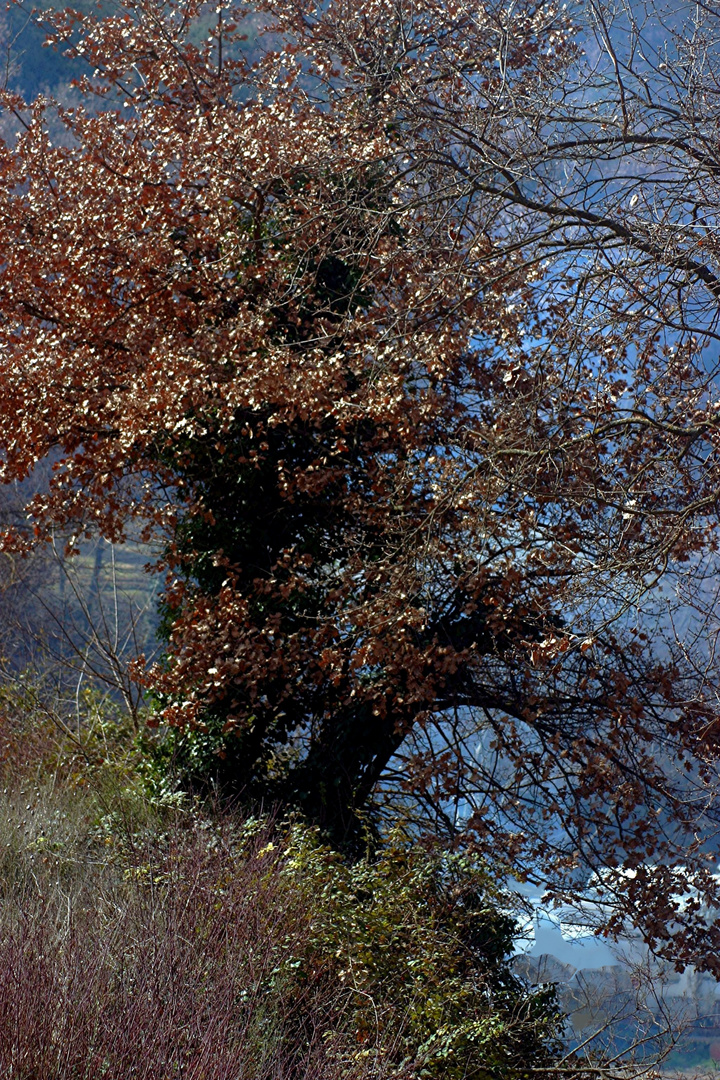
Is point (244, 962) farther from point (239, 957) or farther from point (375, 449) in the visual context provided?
point (375, 449)

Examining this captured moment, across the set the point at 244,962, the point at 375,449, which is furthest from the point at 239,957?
the point at 375,449

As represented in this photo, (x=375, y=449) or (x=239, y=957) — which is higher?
(x=375, y=449)

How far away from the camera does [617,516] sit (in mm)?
6441

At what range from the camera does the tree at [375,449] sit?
703cm

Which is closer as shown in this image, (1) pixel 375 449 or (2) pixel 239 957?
(2) pixel 239 957

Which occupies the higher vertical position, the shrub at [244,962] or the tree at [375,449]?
the tree at [375,449]

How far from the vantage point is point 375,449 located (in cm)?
836

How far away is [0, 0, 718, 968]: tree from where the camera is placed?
7027mm

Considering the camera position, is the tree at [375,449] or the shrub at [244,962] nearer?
the shrub at [244,962]

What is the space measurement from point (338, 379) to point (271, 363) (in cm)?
51

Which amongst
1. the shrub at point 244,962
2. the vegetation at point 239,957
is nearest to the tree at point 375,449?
the vegetation at point 239,957

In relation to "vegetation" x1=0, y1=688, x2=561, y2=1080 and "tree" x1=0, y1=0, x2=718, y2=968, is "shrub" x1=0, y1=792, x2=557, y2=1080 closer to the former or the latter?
"vegetation" x1=0, y1=688, x2=561, y2=1080

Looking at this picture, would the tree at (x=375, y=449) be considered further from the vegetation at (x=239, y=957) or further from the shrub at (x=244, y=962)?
the shrub at (x=244, y=962)

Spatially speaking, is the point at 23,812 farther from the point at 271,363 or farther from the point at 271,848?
the point at 271,363
